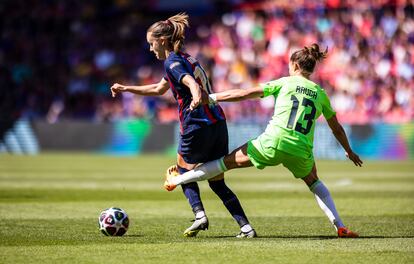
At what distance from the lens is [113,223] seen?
9.43 metres

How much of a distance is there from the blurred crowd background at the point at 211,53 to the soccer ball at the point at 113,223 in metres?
19.4

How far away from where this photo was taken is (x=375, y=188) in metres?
17.2

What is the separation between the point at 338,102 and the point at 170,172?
65.7 ft

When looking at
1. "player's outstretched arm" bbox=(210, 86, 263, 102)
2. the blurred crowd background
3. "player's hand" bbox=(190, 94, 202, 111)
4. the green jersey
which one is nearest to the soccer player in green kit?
the green jersey

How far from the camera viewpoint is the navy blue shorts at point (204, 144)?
920 centimetres

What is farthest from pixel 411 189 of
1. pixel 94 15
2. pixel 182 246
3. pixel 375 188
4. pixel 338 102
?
pixel 94 15

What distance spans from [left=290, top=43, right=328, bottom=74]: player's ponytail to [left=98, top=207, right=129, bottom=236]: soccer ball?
8.24 feet

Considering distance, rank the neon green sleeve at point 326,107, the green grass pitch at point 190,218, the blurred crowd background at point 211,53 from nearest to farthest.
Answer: the green grass pitch at point 190,218
the neon green sleeve at point 326,107
the blurred crowd background at point 211,53

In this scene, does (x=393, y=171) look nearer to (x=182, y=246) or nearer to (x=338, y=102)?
(x=338, y=102)

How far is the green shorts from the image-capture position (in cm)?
884

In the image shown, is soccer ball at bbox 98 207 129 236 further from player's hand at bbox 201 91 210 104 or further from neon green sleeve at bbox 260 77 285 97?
neon green sleeve at bbox 260 77 285 97

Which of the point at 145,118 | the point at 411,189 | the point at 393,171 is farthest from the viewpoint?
the point at 145,118

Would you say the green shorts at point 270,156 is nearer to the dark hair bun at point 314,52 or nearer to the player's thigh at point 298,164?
the player's thigh at point 298,164

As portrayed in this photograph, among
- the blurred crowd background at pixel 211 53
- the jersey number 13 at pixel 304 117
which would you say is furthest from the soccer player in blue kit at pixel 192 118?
the blurred crowd background at pixel 211 53
